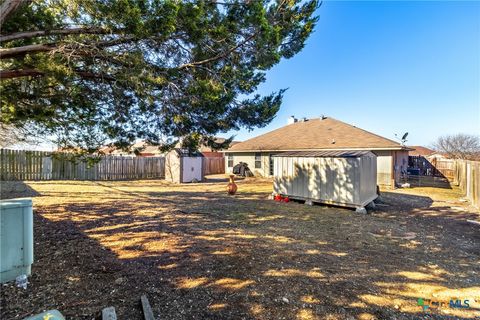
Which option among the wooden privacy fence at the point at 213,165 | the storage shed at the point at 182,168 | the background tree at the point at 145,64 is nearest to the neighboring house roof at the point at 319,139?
the wooden privacy fence at the point at 213,165

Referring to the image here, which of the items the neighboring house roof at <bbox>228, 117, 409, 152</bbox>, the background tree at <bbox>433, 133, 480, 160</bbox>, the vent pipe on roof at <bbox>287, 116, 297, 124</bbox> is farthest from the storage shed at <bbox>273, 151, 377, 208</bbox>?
the background tree at <bbox>433, 133, 480, 160</bbox>

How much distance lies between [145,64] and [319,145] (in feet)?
47.2

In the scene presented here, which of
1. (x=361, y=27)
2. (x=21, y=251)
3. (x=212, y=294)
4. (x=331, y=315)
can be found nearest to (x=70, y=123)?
(x=21, y=251)

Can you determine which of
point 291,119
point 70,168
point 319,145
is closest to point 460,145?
point 291,119

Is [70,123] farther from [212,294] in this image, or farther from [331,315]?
[331,315]

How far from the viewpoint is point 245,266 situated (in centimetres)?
378

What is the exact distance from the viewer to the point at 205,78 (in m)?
4.89

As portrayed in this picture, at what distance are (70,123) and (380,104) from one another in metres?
19.8

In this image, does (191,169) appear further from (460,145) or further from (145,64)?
(460,145)

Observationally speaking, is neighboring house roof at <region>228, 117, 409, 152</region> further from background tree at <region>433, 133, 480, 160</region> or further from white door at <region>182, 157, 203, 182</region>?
background tree at <region>433, 133, 480, 160</region>

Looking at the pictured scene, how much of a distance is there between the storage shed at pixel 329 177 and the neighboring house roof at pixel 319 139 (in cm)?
606

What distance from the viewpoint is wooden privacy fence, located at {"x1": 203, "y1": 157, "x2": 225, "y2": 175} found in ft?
81.2

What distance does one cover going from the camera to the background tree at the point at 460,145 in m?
26.9

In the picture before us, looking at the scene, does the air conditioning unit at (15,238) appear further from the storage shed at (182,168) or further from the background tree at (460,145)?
the background tree at (460,145)
